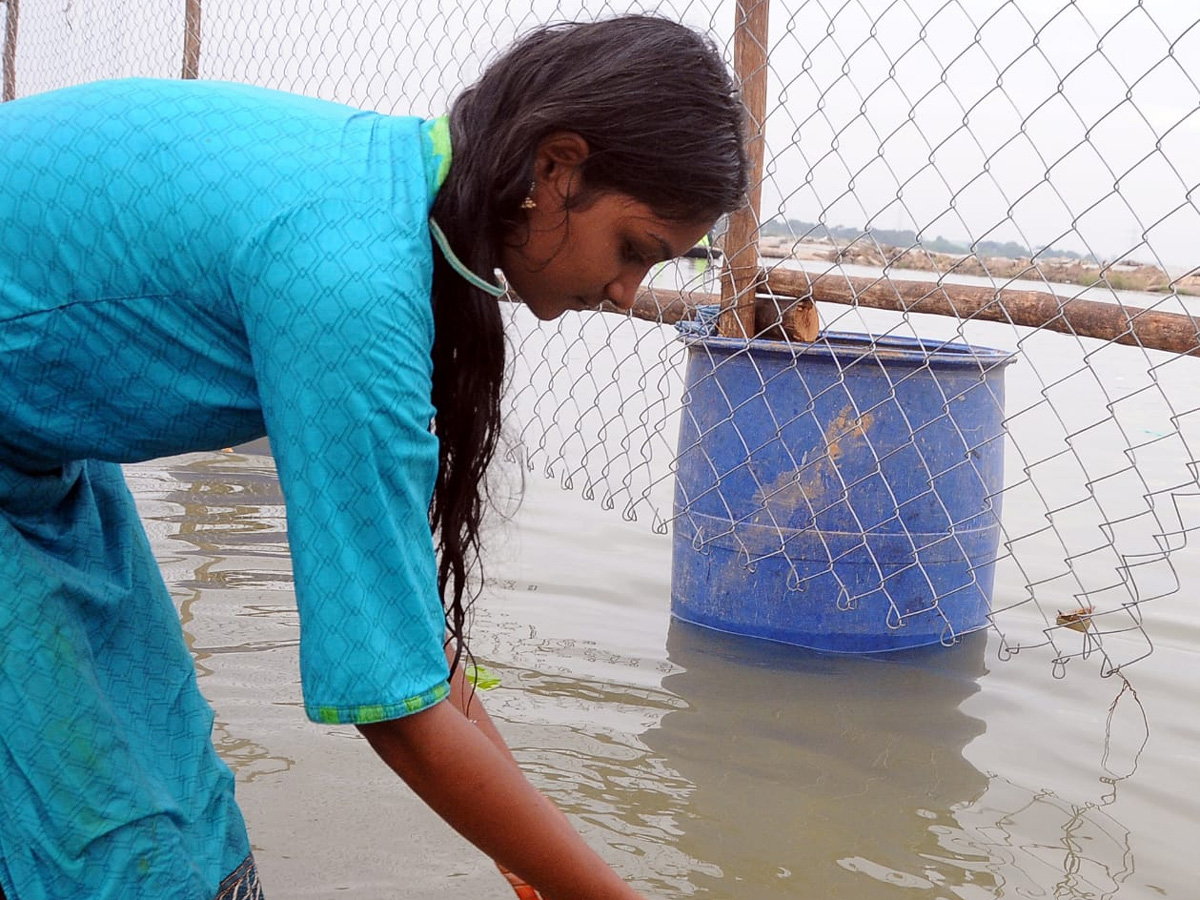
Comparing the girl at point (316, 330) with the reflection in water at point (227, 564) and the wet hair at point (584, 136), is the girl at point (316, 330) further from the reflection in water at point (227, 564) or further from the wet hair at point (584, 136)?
the reflection in water at point (227, 564)

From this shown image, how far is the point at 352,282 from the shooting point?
40.1 inches

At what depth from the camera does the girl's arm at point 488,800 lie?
110 centimetres

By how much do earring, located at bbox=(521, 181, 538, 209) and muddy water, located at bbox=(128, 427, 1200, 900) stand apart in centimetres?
133

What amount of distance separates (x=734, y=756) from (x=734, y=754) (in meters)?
0.01

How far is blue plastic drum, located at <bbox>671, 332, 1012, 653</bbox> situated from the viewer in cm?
323

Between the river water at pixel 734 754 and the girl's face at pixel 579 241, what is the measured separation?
124 cm

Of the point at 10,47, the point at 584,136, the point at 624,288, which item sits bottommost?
the point at 624,288

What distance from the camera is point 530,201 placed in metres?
1.17

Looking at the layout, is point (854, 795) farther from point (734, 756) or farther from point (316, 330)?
point (316, 330)

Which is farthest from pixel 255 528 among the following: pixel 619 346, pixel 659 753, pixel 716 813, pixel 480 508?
pixel 619 346

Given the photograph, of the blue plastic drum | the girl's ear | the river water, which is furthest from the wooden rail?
the girl's ear

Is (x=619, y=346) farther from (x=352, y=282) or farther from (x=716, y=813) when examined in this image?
(x=352, y=282)

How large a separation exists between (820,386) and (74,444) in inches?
89.5

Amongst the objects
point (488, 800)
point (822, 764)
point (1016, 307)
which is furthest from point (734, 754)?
point (488, 800)
